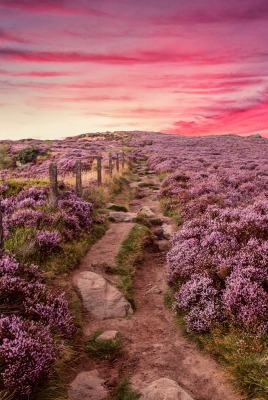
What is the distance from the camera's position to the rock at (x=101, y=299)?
815 cm

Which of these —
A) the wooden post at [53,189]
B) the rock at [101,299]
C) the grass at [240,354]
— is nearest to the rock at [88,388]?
the rock at [101,299]

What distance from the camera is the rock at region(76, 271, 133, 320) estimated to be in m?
8.15

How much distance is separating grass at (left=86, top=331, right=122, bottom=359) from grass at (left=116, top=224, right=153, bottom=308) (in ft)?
5.66

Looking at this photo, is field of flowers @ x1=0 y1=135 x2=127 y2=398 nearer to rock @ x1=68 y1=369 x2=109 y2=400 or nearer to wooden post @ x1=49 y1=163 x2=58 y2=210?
wooden post @ x1=49 y1=163 x2=58 y2=210

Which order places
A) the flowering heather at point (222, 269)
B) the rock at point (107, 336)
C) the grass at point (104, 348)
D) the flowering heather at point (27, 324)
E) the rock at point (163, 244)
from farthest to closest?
the rock at point (163, 244)
the rock at point (107, 336)
the flowering heather at point (222, 269)
the grass at point (104, 348)
the flowering heather at point (27, 324)

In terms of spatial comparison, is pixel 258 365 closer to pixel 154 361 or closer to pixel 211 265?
pixel 154 361

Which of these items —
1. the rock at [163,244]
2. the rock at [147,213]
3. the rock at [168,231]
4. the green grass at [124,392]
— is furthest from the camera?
the rock at [147,213]

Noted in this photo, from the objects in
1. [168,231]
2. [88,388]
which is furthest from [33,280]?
[168,231]

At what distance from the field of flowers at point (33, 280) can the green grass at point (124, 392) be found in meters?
1.14

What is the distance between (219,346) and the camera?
644 centimetres

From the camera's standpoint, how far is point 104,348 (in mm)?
6914

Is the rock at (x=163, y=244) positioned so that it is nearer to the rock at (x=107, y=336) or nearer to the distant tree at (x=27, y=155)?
the rock at (x=107, y=336)

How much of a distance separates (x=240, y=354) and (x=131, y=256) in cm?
583

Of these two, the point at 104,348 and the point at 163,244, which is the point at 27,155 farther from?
the point at 104,348
